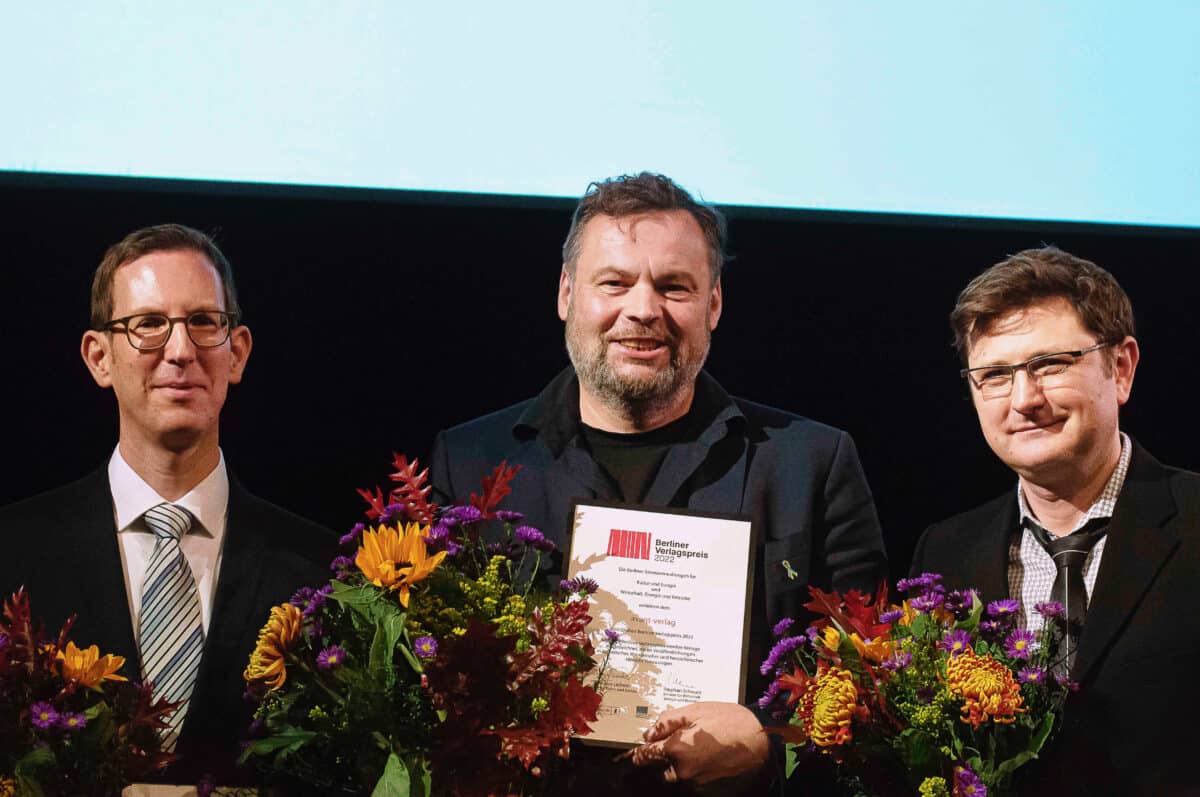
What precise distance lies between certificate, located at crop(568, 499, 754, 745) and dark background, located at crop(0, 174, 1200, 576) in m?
0.88

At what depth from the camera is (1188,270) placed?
3.21 meters

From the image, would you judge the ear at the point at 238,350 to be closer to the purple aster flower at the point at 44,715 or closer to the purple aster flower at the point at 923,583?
the purple aster flower at the point at 44,715

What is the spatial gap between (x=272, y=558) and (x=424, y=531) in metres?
0.81

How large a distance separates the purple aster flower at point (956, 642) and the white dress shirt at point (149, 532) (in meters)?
1.47

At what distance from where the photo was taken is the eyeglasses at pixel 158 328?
2770 mm

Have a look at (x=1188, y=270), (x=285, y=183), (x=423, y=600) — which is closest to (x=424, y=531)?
(x=423, y=600)

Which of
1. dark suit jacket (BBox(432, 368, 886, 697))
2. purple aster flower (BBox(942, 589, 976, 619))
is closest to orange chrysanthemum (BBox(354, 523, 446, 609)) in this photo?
dark suit jacket (BBox(432, 368, 886, 697))

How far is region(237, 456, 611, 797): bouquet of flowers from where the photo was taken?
1.92 meters

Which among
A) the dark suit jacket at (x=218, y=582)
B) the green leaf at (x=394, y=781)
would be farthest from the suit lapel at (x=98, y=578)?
the green leaf at (x=394, y=781)

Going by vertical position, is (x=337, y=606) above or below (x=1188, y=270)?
below

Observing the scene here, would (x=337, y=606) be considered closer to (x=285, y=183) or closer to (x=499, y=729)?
(x=499, y=729)

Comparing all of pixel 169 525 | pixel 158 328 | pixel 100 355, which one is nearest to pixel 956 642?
pixel 169 525

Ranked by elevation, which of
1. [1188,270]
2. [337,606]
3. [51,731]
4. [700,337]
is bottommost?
[51,731]

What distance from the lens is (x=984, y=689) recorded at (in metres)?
1.95
